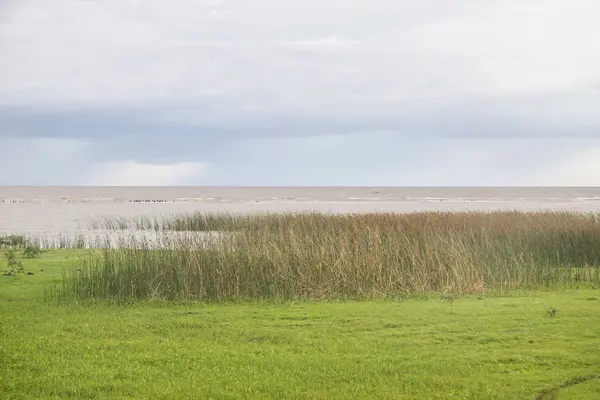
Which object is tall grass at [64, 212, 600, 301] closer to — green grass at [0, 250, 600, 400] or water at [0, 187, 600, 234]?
green grass at [0, 250, 600, 400]

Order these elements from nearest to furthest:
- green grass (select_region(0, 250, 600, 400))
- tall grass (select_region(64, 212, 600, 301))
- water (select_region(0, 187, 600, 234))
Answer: green grass (select_region(0, 250, 600, 400)) → tall grass (select_region(64, 212, 600, 301)) → water (select_region(0, 187, 600, 234))

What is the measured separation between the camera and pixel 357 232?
16.0 metres

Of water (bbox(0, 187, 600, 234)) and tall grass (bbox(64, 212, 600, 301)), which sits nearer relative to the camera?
tall grass (bbox(64, 212, 600, 301))

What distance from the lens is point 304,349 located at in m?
8.41

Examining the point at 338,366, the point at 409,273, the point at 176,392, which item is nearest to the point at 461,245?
the point at 409,273

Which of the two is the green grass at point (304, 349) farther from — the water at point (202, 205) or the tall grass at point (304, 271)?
the water at point (202, 205)

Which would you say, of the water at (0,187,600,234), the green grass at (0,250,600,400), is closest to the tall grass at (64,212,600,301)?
the green grass at (0,250,600,400)

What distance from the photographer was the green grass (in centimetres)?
687

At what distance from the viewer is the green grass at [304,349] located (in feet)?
22.5

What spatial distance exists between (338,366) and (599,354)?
10.1 ft

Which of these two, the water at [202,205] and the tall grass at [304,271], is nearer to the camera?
the tall grass at [304,271]

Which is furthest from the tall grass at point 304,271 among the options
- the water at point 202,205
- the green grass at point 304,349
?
the water at point 202,205

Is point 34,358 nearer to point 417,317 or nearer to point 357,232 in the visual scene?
point 417,317

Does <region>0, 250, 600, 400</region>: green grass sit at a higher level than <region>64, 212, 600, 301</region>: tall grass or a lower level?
lower
